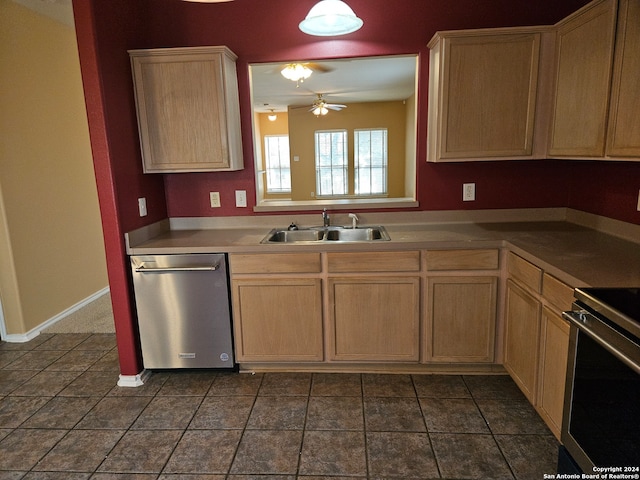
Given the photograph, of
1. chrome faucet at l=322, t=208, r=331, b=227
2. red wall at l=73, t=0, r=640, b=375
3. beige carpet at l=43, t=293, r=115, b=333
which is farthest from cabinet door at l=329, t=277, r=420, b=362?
beige carpet at l=43, t=293, r=115, b=333

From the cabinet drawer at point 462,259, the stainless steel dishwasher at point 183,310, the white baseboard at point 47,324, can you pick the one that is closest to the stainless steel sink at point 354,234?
the cabinet drawer at point 462,259

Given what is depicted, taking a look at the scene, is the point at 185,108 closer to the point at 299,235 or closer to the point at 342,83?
the point at 299,235

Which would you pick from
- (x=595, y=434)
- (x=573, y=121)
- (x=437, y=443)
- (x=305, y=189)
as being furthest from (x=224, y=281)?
(x=305, y=189)

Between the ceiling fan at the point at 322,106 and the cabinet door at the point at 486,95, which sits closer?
the cabinet door at the point at 486,95

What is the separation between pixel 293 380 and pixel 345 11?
6.94 feet

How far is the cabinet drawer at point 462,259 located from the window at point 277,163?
857 cm

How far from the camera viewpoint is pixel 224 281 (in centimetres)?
247

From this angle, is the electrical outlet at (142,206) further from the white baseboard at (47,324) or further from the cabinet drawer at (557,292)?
the cabinet drawer at (557,292)

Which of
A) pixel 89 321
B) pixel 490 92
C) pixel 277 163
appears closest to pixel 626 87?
pixel 490 92

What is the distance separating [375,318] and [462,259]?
24.8 inches

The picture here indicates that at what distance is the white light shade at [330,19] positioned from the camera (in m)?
1.97

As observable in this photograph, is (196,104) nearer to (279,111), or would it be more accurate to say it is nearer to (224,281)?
(224,281)

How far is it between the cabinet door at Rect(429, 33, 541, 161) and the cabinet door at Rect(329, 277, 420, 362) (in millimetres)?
909

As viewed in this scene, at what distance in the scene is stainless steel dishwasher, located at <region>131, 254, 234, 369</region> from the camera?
246 centimetres
